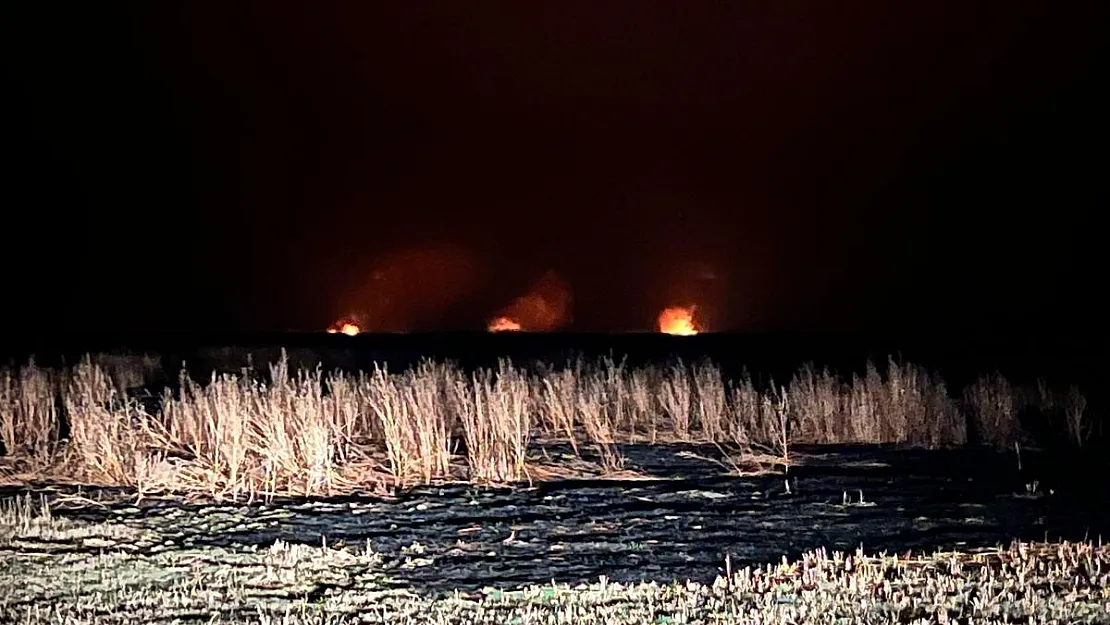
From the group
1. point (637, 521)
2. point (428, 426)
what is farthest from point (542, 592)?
point (428, 426)

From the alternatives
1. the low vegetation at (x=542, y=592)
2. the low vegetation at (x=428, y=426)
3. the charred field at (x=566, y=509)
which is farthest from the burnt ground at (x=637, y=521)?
the low vegetation at (x=428, y=426)

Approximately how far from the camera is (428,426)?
962 centimetres

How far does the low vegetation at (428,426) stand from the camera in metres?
9.06

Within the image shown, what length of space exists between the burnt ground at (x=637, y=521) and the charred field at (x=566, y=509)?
0.03 meters

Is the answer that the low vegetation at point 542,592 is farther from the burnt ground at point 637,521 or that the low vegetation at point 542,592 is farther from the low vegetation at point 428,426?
the low vegetation at point 428,426

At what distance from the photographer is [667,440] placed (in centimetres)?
1143

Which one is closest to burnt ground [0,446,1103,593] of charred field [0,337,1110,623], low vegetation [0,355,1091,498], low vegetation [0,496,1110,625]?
charred field [0,337,1110,623]

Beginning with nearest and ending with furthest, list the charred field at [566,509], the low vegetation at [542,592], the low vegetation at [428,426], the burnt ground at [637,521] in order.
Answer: the low vegetation at [542,592]
the charred field at [566,509]
the burnt ground at [637,521]
the low vegetation at [428,426]

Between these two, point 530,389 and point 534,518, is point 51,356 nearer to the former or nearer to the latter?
point 530,389

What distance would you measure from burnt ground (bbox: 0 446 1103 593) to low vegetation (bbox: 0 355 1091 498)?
509 mm

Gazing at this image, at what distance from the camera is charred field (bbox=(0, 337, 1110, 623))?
5.49 metres

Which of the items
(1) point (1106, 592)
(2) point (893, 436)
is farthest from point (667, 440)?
(1) point (1106, 592)

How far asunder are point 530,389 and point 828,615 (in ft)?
30.6

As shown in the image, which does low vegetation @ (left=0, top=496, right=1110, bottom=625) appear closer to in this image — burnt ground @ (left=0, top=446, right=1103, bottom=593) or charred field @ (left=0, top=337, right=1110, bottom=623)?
charred field @ (left=0, top=337, right=1110, bottom=623)
